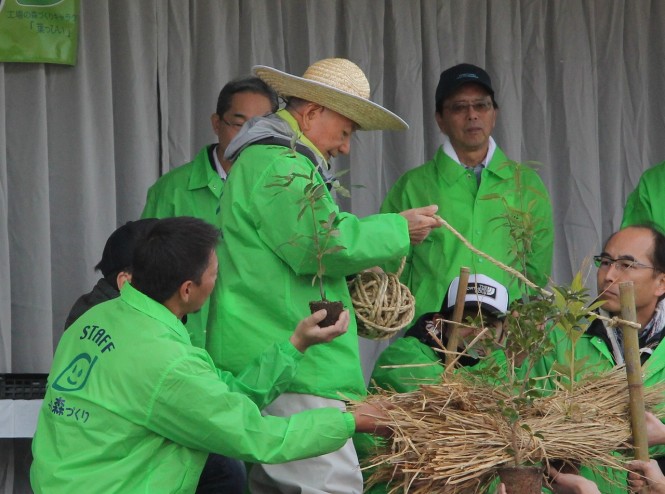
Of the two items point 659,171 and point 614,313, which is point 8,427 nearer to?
point 614,313

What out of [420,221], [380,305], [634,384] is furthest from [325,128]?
[634,384]

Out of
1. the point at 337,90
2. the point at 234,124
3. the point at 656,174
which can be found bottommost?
the point at 656,174

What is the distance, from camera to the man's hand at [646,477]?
331 centimetres

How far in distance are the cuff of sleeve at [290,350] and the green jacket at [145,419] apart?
21cm

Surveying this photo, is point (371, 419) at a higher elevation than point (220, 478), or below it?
higher

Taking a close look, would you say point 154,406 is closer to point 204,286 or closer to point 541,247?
point 204,286

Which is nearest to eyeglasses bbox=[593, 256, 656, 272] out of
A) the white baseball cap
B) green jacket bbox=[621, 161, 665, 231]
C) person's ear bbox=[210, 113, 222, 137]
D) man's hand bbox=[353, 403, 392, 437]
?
the white baseball cap

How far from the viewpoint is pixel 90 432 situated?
322 cm

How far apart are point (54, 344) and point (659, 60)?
2989 millimetres

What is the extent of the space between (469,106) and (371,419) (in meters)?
2.24

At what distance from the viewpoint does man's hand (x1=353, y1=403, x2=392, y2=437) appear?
334 cm

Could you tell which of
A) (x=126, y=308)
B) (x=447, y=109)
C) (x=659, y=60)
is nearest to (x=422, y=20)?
(x=447, y=109)

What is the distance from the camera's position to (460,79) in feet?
17.5

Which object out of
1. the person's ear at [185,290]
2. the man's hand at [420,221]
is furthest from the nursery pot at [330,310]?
the man's hand at [420,221]
